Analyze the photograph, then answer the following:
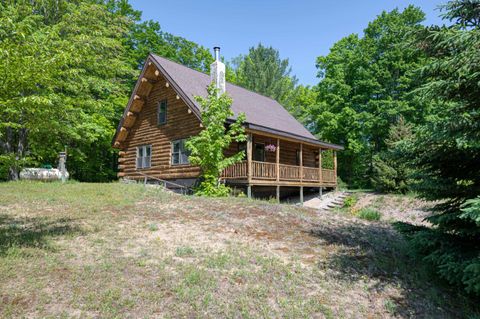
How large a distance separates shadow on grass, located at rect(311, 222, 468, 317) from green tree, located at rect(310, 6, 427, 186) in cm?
2015

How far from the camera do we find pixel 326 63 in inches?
1330

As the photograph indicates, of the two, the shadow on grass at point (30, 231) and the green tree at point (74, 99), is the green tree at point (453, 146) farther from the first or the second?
the green tree at point (74, 99)

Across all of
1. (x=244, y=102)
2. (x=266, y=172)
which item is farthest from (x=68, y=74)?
(x=244, y=102)

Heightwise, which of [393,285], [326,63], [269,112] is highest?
[326,63]

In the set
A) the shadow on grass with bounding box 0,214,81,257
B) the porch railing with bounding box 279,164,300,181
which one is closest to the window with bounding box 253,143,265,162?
the porch railing with bounding box 279,164,300,181

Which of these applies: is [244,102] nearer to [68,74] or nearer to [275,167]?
[275,167]

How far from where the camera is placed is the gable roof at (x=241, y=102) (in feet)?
57.1

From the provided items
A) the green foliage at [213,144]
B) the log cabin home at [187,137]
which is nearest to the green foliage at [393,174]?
the log cabin home at [187,137]

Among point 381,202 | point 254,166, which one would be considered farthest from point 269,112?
point 381,202

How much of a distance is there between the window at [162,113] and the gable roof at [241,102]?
2125 mm

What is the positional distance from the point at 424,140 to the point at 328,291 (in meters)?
3.08

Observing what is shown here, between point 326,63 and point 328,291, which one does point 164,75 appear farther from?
point 326,63

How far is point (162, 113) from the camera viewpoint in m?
20.1

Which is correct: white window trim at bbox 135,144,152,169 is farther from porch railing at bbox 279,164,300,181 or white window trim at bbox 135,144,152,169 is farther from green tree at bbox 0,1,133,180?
porch railing at bbox 279,164,300,181
